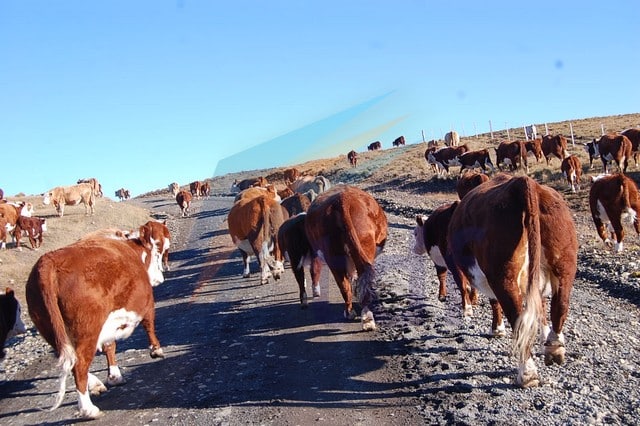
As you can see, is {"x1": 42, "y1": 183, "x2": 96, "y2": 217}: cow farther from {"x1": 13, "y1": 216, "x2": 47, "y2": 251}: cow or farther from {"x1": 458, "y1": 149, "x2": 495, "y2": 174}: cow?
{"x1": 458, "y1": 149, "x2": 495, "y2": 174}: cow

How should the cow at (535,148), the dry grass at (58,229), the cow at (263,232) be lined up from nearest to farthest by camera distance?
the cow at (263,232)
the dry grass at (58,229)
the cow at (535,148)

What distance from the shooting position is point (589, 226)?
1695 cm

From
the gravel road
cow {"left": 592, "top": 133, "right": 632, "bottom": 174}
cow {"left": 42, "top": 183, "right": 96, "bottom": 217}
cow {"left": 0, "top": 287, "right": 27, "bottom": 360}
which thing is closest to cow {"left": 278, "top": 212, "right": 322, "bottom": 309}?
the gravel road

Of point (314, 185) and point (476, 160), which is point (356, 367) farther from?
point (476, 160)

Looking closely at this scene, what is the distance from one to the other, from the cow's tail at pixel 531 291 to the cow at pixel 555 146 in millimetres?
31550

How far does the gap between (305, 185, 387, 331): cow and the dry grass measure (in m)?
12.1

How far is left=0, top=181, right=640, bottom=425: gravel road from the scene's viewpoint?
5.26m

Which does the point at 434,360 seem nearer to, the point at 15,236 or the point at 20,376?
the point at 20,376

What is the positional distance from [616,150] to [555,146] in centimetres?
809

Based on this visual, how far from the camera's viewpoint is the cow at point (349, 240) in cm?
774

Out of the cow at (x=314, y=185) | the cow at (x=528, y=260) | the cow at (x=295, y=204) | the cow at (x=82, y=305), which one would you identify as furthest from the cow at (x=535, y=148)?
the cow at (x=82, y=305)

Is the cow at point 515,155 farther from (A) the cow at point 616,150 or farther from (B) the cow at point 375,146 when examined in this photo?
(B) the cow at point 375,146

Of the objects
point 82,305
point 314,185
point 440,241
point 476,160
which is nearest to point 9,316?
point 82,305

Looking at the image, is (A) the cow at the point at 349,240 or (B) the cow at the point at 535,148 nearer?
(A) the cow at the point at 349,240
